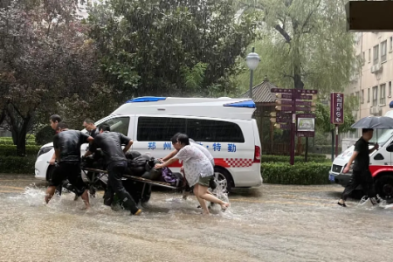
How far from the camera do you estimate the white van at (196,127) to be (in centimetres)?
1177

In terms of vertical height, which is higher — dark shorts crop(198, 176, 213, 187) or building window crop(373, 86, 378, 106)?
building window crop(373, 86, 378, 106)

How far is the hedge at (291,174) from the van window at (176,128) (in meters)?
4.17

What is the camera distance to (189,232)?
7402mm

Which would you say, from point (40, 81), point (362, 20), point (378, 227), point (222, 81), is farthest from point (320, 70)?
point (362, 20)

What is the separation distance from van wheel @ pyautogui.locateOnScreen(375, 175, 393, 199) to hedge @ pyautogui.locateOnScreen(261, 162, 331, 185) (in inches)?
155

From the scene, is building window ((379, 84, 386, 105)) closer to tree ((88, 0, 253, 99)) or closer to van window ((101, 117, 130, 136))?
tree ((88, 0, 253, 99))

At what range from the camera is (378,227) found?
8531mm

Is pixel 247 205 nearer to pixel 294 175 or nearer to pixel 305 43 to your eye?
pixel 294 175

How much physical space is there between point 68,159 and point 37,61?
7.33 metres

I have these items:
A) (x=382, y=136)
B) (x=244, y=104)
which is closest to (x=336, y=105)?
(x=382, y=136)

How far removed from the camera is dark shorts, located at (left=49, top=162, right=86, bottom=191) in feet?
29.1

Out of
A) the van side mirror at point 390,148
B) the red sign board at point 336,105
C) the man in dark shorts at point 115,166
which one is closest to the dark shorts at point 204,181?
the man in dark shorts at point 115,166

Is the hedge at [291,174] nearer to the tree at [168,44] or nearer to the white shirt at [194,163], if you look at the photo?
the tree at [168,44]

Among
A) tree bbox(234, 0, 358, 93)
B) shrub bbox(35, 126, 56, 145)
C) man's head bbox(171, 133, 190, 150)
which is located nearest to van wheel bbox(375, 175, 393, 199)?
man's head bbox(171, 133, 190, 150)
